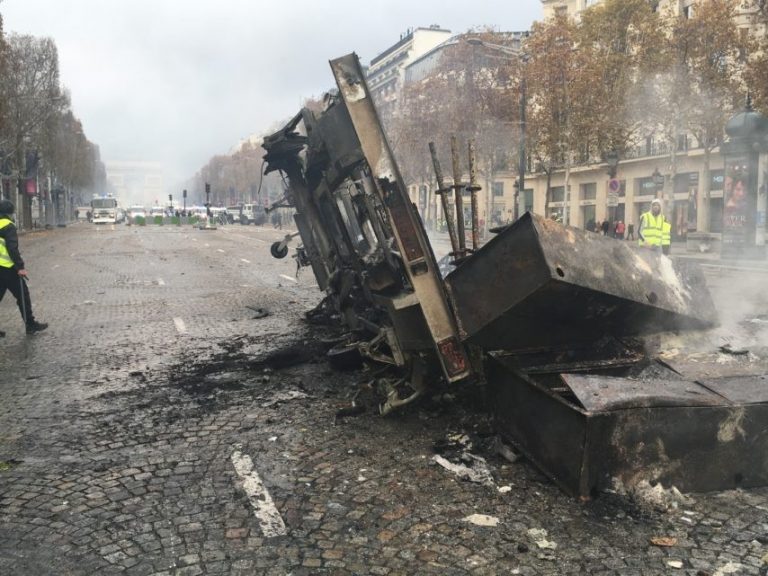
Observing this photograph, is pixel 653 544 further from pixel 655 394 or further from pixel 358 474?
pixel 358 474

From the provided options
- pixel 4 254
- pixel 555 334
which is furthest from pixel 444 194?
pixel 4 254

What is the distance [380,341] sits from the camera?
503 centimetres

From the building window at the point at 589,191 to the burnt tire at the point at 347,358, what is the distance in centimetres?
4366

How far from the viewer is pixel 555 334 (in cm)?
418

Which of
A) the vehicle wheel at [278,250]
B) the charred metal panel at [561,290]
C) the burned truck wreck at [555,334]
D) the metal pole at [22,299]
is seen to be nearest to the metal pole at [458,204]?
the burned truck wreck at [555,334]

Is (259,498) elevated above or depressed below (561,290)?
below

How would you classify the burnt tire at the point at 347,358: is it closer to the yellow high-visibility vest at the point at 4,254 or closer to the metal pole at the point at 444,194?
the metal pole at the point at 444,194

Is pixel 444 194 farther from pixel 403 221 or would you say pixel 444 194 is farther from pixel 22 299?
pixel 22 299

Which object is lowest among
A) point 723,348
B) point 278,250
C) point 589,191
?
point 723,348

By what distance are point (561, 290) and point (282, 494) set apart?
6.33 feet

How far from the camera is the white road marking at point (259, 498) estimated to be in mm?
3141

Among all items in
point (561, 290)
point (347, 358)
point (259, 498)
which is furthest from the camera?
point (347, 358)

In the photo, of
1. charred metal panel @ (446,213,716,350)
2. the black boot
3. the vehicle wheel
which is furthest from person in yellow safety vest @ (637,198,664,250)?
the black boot

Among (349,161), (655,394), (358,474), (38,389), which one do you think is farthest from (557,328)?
(38,389)
